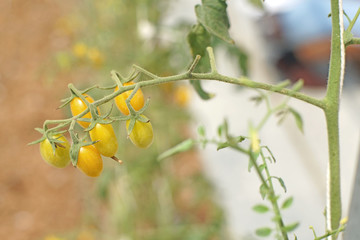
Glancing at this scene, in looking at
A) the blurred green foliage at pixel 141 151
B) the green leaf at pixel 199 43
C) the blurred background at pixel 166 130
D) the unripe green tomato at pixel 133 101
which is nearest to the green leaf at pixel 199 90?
the green leaf at pixel 199 43

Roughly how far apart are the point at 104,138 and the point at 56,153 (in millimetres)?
59

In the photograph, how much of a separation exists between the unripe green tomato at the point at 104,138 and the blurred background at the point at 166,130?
2.04ft

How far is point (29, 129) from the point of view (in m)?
3.29

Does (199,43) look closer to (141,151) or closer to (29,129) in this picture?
(141,151)

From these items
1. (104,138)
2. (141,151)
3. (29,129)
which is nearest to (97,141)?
(104,138)

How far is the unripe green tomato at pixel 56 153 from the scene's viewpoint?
0.55m

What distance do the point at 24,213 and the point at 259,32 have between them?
173 cm

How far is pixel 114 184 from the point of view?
1865 mm

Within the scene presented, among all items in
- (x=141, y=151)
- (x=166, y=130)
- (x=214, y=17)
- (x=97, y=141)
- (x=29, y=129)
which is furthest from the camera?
(x=29, y=129)

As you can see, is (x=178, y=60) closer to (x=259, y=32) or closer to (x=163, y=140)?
(x=163, y=140)

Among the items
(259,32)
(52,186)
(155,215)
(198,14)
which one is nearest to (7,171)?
(52,186)

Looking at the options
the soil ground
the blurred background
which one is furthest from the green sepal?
the soil ground

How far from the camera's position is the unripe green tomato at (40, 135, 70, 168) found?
546 millimetres

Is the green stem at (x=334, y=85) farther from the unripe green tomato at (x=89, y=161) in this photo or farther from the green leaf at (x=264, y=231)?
the unripe green tomato at (x=89, y=161)
